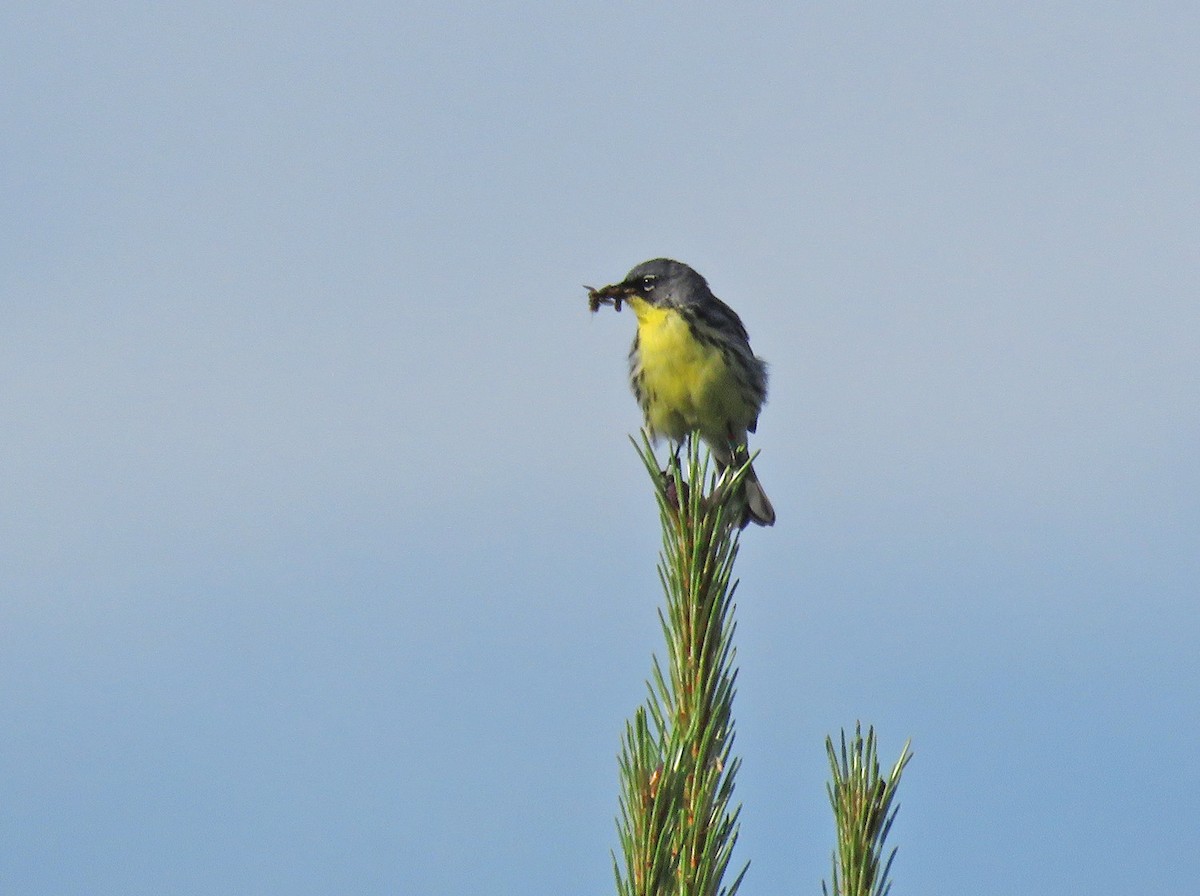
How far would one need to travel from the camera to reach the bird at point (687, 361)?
890 cm

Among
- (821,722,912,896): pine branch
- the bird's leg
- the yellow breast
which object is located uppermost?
the yellow breast

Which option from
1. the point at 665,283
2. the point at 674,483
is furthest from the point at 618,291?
the point at 674,483

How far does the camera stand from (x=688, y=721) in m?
2.85

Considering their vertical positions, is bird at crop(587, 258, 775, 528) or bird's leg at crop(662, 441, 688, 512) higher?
bird at crop(587, 258, 775, 528)

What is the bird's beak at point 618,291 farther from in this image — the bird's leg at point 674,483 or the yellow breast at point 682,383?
the bird's leg at point 674,483

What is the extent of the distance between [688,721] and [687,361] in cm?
615

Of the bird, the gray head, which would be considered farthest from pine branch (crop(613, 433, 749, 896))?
the gray head

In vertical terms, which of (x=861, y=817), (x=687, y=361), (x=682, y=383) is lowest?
(x=861, y=817)

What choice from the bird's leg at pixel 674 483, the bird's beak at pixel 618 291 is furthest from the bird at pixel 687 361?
the bird's leg at pixel 674 483

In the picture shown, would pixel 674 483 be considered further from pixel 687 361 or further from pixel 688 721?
pixel 687 361

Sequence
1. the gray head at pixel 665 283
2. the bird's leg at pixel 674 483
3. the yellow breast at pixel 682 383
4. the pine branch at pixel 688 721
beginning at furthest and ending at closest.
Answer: the gray head at pixel 665 283 < the yellow breast at pixel 682 383 < the bird's leg at pixel 674 483 < the pine branch at pixel 688 721

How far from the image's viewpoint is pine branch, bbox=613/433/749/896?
248 cm

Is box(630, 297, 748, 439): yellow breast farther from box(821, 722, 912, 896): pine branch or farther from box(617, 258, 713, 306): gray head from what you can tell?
box(821, 722, 912, 896): pine branch

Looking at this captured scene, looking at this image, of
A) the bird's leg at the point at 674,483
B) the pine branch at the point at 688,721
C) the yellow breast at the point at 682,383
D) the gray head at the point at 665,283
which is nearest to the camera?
the pine branch at the point at 688,721
